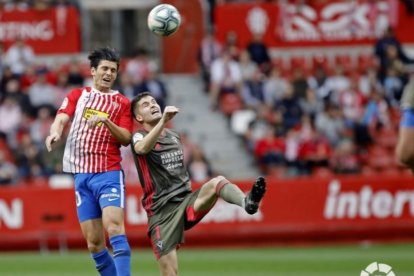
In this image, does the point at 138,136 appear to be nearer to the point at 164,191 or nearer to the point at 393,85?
the point at 164,191

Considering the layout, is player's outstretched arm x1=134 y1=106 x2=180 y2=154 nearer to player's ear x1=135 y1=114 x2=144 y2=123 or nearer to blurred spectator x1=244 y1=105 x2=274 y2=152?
player's ear x1=135 y1=114 x2=144 y2=123

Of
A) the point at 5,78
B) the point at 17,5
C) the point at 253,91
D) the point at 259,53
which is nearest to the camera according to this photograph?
the point at 5,78

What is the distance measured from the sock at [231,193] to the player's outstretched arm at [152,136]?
0.74 meters

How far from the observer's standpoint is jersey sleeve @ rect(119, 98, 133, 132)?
11695mm

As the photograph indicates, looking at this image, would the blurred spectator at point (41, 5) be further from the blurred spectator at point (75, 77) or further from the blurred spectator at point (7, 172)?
the blurred spectator at point (7, 172)

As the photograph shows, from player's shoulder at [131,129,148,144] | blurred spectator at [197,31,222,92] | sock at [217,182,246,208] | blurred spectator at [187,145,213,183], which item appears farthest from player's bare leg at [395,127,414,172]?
blurred spectator at [197,31,222,92]

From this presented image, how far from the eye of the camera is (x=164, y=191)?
11406 mm

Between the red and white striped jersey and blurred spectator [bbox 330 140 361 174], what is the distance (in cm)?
1009

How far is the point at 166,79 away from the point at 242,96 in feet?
8.69

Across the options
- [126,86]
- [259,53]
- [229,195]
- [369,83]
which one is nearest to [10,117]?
[126,86]

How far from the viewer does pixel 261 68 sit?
78.8 ft

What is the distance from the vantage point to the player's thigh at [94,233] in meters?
11.6

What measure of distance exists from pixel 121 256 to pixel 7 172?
31.8 feet

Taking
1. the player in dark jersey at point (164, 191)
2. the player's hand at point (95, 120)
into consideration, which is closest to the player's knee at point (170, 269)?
the player in dark jersey at point (164, 191)
